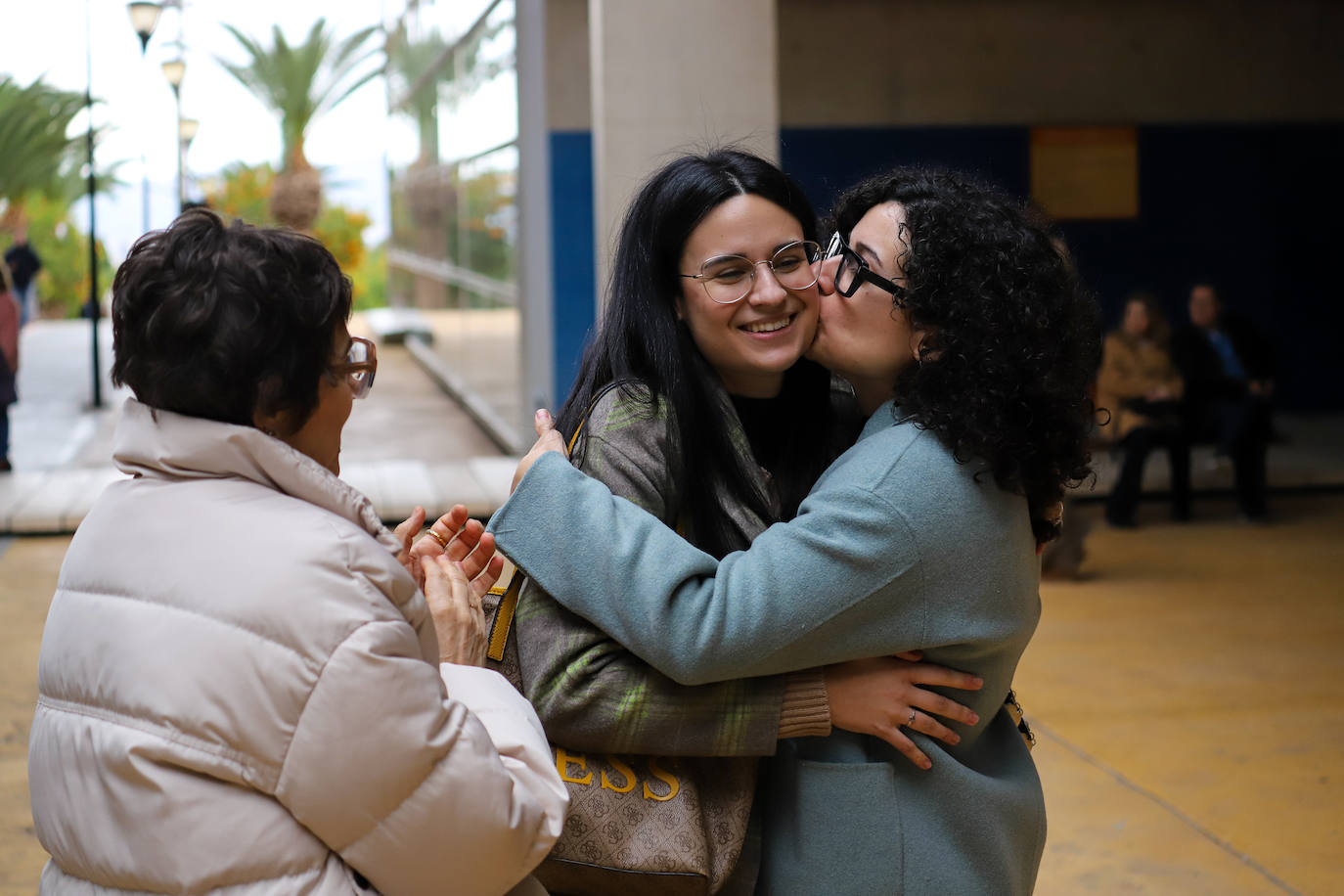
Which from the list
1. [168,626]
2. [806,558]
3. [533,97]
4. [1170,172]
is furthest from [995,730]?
[1170,172]

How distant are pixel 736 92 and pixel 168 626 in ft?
25.6

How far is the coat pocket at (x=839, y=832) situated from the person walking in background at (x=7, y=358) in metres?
10.8

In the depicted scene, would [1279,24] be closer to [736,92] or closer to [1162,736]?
[736,92]

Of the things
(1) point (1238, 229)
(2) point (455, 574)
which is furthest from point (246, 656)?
(1) point (1238, 229)

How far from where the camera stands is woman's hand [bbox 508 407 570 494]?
1836 millimetres

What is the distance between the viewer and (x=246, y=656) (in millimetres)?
1367

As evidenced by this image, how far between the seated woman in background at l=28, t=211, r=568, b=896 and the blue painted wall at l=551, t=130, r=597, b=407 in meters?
9.98

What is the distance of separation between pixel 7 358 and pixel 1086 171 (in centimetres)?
1008

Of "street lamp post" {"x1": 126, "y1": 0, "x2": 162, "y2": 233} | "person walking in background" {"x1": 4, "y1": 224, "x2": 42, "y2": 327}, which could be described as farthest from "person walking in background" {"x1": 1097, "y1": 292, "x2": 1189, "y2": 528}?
"person walking in background" {"x1": 4, "y1": 224, "x2": 42, "y2": 327}

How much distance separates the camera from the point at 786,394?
2.17m

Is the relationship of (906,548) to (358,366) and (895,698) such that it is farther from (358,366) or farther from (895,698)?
(358,366)

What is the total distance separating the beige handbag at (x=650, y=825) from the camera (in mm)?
1751

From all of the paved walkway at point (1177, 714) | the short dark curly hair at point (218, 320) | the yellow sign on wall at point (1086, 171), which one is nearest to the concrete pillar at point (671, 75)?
the paved walkway at point (1177, 714)

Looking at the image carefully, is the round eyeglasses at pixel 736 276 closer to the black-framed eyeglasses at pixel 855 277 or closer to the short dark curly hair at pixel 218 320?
the black-framed eyeglasses at pixel 855 277
